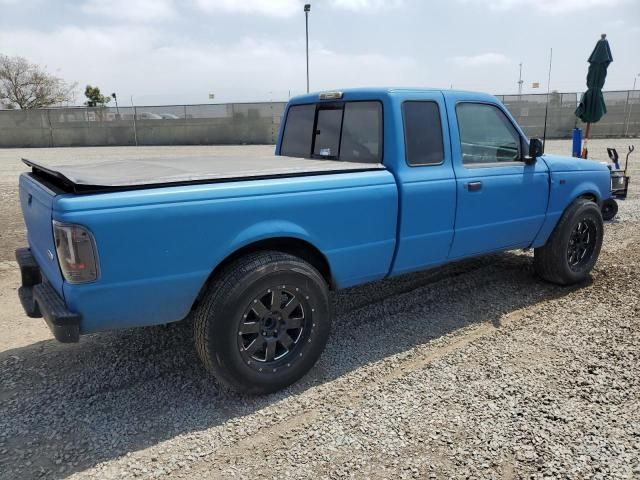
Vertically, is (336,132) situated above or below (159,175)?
above

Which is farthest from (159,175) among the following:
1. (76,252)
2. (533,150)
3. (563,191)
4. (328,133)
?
(563,191)

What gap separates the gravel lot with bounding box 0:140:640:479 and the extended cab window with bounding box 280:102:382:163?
147 centimetres

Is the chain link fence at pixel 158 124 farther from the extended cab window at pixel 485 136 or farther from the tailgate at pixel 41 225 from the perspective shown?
the tailgate at pixel 41 225

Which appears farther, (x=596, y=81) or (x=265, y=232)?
(x=596, y=81)

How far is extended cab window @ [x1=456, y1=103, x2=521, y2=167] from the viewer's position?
14.0 feet

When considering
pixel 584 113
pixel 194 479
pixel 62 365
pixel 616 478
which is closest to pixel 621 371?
pixel 616 478

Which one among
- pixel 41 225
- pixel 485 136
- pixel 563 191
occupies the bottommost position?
pixel 563 191

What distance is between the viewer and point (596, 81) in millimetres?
10352

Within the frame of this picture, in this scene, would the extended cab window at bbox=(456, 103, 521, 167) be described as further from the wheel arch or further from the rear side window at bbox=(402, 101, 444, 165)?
the wheel arch

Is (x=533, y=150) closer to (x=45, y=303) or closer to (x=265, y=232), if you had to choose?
(x=265, y=232)

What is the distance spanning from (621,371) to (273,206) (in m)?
2.72

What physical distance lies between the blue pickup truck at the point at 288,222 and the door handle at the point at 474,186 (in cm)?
1

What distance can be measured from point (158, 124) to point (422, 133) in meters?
27.7

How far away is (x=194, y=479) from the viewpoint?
2613mm
